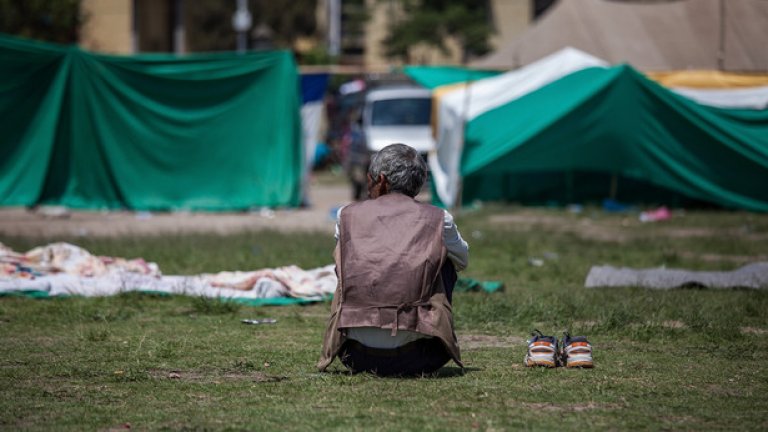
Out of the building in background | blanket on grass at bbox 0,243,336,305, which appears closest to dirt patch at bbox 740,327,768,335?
blanket on grass at bbox 0,243,336,305

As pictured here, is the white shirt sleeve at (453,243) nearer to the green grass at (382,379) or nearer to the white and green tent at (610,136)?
the green grass at (382,379)

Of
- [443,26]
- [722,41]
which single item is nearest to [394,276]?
[722,41]

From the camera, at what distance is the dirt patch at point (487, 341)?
697 centimetres

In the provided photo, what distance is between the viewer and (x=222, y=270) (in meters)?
10.3

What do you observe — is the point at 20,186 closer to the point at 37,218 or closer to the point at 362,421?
the point at 37,218

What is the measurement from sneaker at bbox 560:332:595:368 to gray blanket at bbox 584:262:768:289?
3.31 metres

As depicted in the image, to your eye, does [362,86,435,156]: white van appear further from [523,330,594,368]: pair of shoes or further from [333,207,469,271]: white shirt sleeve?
[333,207,469,271]: white shirt sleeve

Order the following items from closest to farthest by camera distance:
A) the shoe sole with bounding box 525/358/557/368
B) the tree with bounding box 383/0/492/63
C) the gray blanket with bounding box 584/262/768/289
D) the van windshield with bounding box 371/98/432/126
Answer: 1. the shoe sole with bounding box 525/358/557/368
2. the gray blanket with bounding box 584/262/768/289
3. the van windshield with bounding box 371/98/432/126
4. the tree with bounding box 383/0/492/63

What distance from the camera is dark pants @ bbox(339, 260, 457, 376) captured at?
5.73 metres

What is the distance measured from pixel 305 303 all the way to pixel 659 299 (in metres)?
2.77

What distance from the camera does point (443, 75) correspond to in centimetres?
2038

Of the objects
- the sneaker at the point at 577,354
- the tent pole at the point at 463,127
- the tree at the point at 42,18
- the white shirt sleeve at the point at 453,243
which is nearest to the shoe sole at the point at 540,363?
the sneaker at the point at 577,354

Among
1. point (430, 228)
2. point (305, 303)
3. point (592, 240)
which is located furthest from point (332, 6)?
point (430, 228)

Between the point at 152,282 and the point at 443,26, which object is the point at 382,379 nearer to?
the point at 152,282
